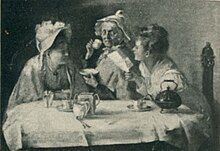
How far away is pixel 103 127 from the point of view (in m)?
1.80

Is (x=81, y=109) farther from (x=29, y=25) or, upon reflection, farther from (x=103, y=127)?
(x=29, y=25)

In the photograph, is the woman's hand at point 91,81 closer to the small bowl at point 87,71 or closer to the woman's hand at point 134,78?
the small bowl at point 87,71

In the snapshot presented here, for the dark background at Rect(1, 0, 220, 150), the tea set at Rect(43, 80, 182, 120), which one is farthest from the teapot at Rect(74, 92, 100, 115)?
the dark background at Rect(1, 0, 220, 150)

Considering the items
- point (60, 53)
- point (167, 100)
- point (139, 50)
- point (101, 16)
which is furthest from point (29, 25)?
point (167, 100)

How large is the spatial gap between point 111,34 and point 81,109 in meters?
0.29

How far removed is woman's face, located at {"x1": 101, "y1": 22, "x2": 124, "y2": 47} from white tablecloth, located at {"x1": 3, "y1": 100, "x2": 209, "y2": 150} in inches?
8.5

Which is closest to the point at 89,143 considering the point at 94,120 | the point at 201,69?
the point at 94,120

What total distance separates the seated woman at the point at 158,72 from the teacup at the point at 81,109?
18 centimetres

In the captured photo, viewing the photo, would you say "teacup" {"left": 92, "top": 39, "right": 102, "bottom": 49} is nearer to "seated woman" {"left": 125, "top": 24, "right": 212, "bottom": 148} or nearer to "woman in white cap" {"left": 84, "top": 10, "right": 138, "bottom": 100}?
"woman in white cap" {"left": 84, "top": 10, "right": 138, "bottom": 100}

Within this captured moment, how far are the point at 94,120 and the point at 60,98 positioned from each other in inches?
5.6

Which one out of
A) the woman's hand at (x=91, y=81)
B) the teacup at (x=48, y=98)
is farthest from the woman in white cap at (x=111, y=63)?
the teacup at (x=48, y=98)

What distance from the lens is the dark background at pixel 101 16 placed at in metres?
1.77

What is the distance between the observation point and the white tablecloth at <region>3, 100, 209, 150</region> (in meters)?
1.76

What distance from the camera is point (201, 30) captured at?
191cm
